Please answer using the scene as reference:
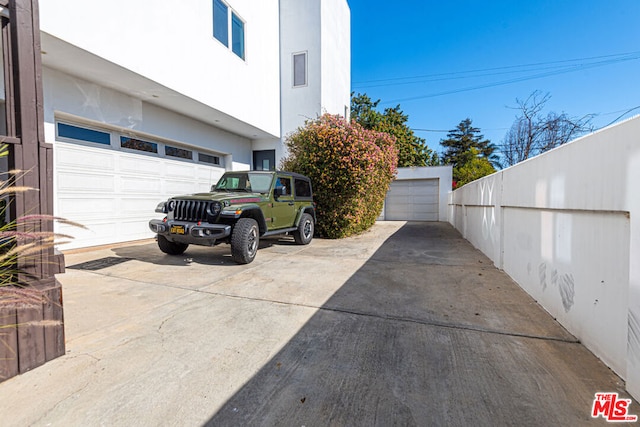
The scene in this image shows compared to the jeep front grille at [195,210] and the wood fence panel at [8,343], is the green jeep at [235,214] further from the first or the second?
the wood fence panel at [8,343]

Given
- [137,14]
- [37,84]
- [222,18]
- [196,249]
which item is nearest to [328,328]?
[37,84]

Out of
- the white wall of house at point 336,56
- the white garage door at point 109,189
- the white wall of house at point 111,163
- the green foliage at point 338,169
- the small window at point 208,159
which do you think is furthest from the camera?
the white wall of house at point 336,56

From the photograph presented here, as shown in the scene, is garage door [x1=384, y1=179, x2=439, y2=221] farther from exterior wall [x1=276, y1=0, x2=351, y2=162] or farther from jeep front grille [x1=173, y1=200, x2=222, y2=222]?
jeep front grille [x1=173, y1=200, x2=222, y2=222]

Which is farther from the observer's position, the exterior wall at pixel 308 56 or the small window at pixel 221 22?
the exterior wall at pixel 308 56

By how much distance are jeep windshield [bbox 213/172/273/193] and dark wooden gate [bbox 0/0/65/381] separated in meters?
4.02

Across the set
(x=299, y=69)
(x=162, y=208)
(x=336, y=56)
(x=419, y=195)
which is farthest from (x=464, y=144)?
(x=162, y=208)

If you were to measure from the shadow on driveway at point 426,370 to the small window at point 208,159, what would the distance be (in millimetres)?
8159

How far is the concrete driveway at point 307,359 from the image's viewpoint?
5.70 feet

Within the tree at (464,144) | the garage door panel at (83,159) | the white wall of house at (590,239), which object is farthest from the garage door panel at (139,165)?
the tree at (464,144)

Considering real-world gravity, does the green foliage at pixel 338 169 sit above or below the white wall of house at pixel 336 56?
below

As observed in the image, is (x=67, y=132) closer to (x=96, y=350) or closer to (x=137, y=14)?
(x=137, y=14)

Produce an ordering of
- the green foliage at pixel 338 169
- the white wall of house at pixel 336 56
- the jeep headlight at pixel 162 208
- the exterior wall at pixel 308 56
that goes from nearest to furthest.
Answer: the jeep headlight at pixel 162 208 < the green foliage at pixel 338 169 < the exterior wall at pixel 308 56 < the white wall of house at pixel 336 56

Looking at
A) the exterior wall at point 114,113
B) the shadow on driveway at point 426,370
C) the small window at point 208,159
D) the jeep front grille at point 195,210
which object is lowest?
the shadow on driveway at point 426,370
